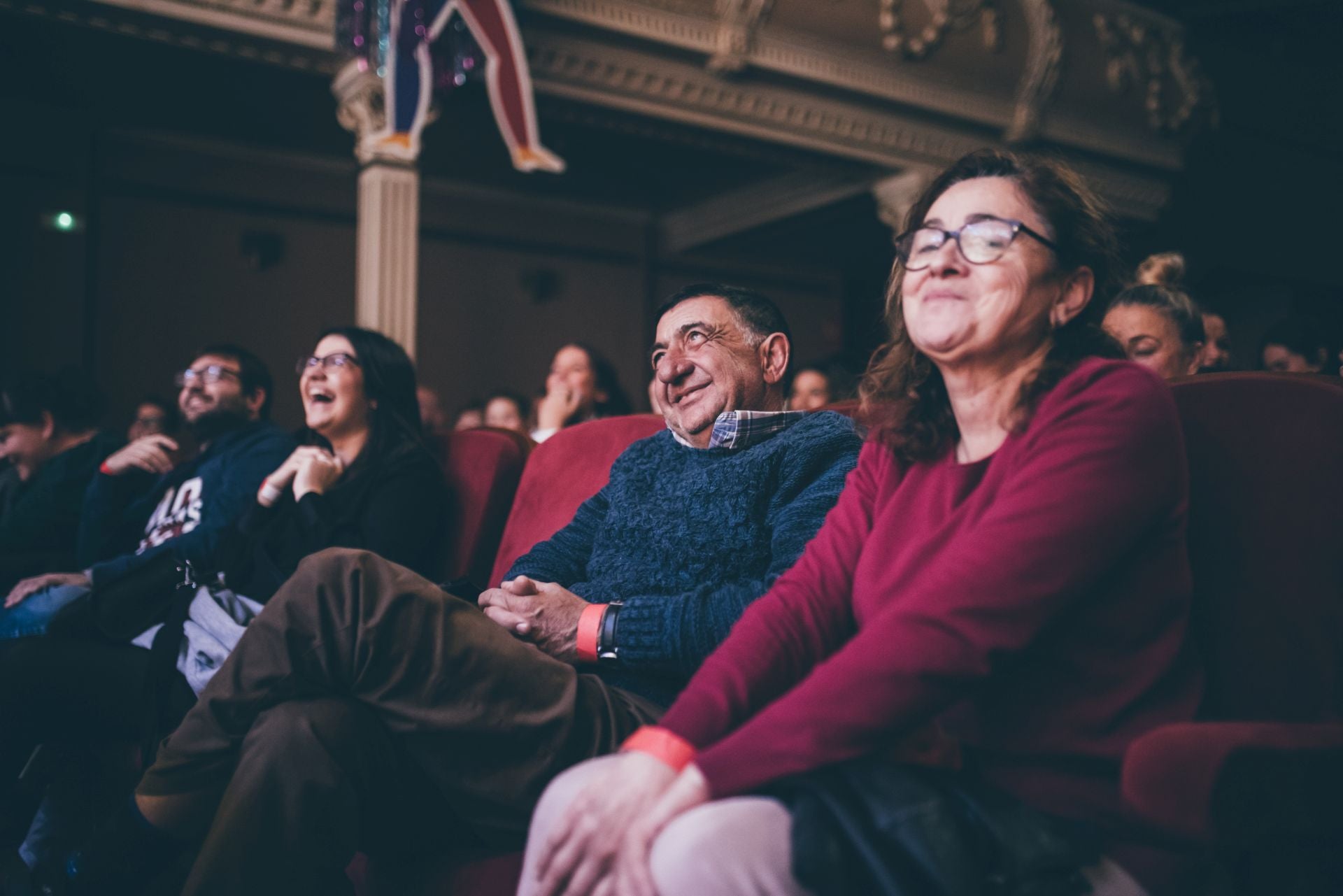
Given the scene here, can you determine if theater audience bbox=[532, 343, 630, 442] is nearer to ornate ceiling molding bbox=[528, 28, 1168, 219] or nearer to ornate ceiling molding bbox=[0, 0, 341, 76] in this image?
ornate ceiling molding bbox=[528, 28, 1168, 219]

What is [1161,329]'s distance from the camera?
203cm

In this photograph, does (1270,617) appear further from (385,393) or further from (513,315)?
(513,315)

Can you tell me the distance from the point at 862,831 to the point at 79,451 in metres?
2.46

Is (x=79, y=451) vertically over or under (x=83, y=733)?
over

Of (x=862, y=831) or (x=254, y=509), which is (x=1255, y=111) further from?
(x=862, y=831)

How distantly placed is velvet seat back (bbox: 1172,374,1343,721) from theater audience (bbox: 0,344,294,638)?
171 centimetres

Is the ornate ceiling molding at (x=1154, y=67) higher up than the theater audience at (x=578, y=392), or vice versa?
the ornate ceiling molding at (x=1154, y=67)

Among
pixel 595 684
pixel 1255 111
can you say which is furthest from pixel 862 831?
pixel 1255 111

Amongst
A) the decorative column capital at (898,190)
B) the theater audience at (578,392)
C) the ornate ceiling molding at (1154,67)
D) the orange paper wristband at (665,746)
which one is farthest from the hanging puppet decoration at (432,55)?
the ornate ceiling molding at (1154,67)

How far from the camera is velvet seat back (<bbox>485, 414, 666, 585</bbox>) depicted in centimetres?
191

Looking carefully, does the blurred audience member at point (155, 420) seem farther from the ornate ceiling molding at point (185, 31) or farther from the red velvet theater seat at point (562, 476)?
the red velvet theater seat at point (562, 476)

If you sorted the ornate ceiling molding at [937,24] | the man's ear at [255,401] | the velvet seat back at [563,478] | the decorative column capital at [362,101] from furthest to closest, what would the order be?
1. the ornate ceiling molding at [937,24]
2. the decorative column capital at [362,101]
3. the man's ear at [255,401]
4. the velvet seat back at [563,478]

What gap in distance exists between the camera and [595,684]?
1230 millimetres

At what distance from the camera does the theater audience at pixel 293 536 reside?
1746 millimetres
